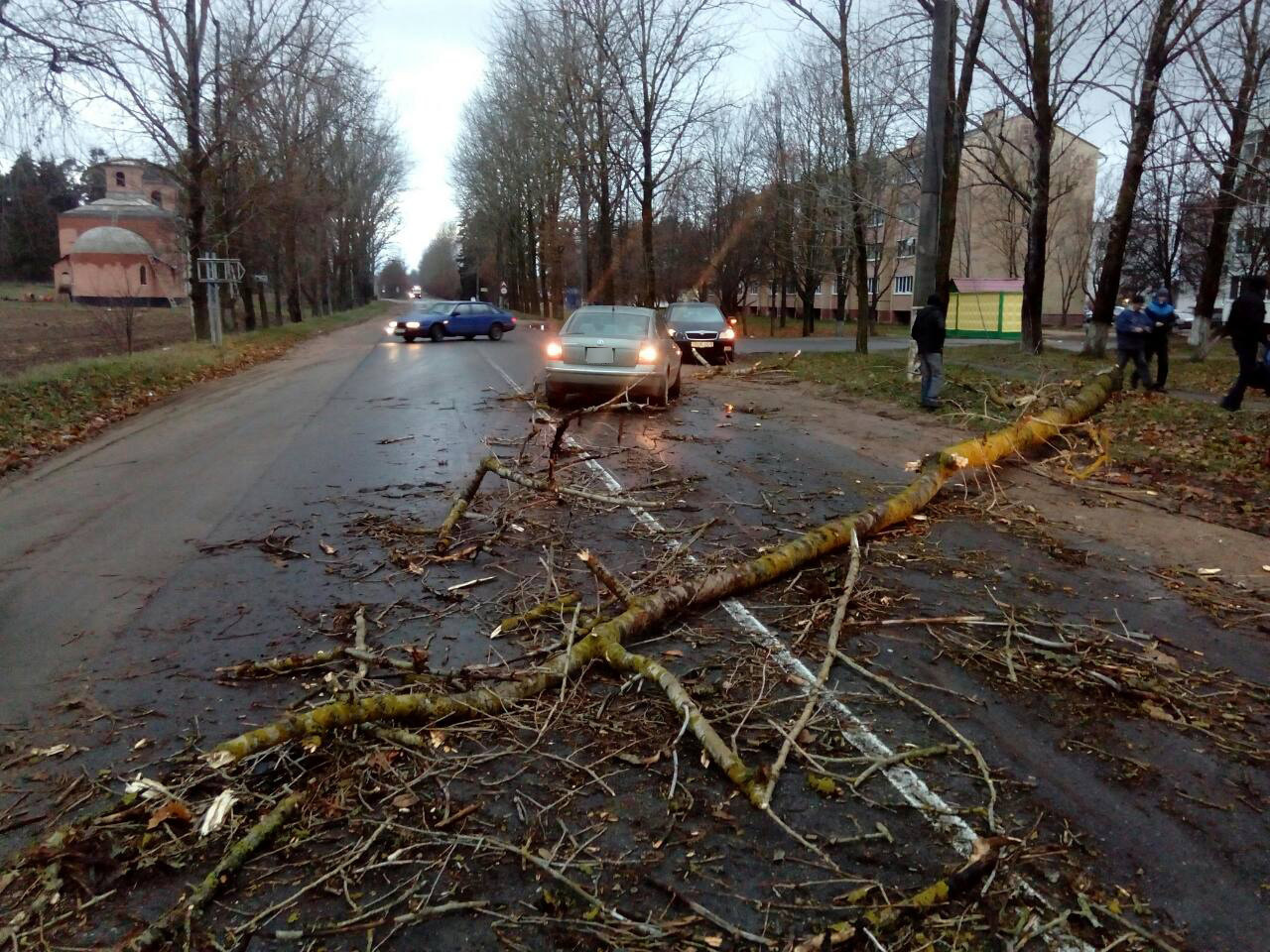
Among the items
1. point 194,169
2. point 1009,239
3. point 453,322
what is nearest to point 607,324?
point 194,169

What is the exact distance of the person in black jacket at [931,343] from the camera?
13.1 metres

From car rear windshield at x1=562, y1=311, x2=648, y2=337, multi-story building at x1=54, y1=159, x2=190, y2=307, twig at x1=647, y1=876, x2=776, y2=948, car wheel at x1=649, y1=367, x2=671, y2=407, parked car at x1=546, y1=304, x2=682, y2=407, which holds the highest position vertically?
multi-story building at x1=54, y1=159, x2=190, y2=307

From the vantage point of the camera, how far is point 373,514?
7.20m

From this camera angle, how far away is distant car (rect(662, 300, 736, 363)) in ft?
75.5

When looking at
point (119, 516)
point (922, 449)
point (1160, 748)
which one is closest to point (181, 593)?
point (119, 516)

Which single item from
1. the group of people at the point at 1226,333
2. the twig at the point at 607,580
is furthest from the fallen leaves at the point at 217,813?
the group of people at the point at 1226,333

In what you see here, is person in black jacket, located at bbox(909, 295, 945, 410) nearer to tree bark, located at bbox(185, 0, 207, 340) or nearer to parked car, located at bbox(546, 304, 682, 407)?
parked car, located at bbox(546, 304, 682, 407)

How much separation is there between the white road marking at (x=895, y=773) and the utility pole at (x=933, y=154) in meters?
11.2

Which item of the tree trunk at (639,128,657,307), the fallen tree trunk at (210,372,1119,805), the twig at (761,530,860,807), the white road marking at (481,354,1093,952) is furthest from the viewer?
the tree trunk at (639,128,657,307)

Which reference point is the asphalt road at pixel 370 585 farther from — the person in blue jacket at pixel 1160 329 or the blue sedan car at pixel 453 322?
the blue sedan car at pixel 453 322

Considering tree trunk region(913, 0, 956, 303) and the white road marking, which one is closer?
the white road marking

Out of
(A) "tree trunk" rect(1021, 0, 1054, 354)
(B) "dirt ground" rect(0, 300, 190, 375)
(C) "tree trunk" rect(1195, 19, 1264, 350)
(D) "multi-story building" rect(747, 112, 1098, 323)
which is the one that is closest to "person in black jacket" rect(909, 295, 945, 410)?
(C) "tree trunk" rect(1195, 19, 1264, 350)

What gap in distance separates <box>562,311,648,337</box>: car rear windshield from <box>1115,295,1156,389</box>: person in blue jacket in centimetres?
713

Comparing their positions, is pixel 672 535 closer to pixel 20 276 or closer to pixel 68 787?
pixel 68 787
